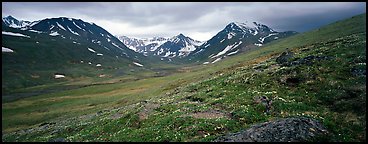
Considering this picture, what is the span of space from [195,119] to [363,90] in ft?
56.8

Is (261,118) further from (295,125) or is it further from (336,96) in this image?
(336,96)

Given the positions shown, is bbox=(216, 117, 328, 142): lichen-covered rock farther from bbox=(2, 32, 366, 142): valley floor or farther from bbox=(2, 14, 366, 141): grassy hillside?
bbox=(2, 14, 366, 141): grassy hillside

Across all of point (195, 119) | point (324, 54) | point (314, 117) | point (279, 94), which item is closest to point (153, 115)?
point (195, 119)

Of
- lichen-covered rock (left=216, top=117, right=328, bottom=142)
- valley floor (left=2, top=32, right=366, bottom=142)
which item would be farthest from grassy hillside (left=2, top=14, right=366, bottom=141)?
lichen-covered rock (left=216, top=117, right=328, bottom=142)

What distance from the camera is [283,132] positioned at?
2070 cm

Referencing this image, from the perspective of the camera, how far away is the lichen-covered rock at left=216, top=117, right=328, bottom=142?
20.2 metres

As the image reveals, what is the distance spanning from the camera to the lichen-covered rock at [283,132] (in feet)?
66.2

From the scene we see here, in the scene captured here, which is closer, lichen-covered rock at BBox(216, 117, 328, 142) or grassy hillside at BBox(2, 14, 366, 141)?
Result: lichen-covered rock at BBox(216, 117, 328, 142)

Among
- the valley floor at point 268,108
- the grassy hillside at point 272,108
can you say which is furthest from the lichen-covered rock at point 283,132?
the grassy hillside at point 272,108

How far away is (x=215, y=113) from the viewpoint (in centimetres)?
2838

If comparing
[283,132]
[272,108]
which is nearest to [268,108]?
[272,108]

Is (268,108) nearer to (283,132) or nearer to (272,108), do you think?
(272,108)

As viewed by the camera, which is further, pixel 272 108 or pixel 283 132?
pixel 272 108

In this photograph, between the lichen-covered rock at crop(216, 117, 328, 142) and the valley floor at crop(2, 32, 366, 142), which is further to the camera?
the valley floor at crop(2, 32, 366, 142)
